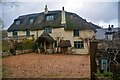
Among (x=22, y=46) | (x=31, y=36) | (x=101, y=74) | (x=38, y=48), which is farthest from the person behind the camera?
(x=31, y=36)

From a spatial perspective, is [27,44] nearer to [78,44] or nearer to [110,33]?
[78,44]

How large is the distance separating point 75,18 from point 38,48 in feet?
23.6

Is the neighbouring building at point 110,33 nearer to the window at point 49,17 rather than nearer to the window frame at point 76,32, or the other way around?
the window frame at point 76,32

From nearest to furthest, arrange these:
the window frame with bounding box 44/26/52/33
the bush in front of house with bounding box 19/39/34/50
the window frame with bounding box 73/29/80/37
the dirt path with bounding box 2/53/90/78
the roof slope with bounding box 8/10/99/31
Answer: the dirt path with bounding box 2/53/90/78, the bush in front of house with bounding box 19/39/34/50, the window frame with bounding box 73/29/80/37, the roof slope with bounding box 8/10/99/31, the window frame with bounding box 44/26/52/33

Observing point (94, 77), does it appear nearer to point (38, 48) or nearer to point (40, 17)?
point (38, 48)

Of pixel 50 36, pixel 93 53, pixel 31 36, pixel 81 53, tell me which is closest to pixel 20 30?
pixel 31 36

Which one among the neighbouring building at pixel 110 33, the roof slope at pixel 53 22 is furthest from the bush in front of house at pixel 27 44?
the neighbouring building at pixel 110 33

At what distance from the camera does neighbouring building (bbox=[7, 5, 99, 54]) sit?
103ft

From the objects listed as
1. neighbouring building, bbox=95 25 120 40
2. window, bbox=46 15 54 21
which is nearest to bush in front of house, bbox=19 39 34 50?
window, bbox=46 15 54 21

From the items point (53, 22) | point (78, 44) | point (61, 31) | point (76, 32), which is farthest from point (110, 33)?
point (53, 22)

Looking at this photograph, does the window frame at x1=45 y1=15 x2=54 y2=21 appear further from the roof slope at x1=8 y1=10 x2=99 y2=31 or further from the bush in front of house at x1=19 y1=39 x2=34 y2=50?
the bush in front of house at x1=19 y1=39 x2=34 y2=50

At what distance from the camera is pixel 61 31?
1270 inches

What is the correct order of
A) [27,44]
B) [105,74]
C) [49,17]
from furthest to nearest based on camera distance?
[49,17]
[27,44]
[105,74]

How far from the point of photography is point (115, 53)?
21.9ft
